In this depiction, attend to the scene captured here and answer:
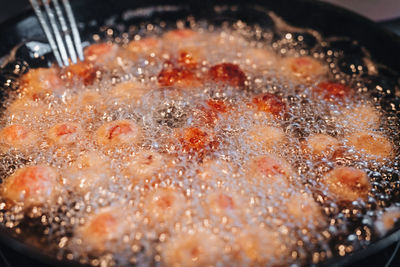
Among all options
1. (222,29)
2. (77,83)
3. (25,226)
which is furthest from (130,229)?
(222,29)

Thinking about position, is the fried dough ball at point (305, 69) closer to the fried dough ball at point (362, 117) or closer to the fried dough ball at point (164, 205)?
the fried dough ball at point (362, 117)

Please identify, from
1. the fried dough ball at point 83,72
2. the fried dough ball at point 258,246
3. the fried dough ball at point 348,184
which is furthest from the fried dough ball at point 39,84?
the fried dough ball at point 348,184

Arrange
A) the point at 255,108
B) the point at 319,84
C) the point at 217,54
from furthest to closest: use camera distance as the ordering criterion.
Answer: the point at 217,54, the point at 319,84, the point at 255,108

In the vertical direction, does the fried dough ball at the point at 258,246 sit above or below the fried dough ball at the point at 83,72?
below

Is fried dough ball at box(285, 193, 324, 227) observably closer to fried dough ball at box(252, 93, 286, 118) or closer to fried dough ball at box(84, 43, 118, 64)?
fried dough ball at box(252, 93, 286, 118)

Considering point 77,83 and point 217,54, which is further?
point 217,54

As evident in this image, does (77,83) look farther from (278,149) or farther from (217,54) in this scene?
(278,149)
